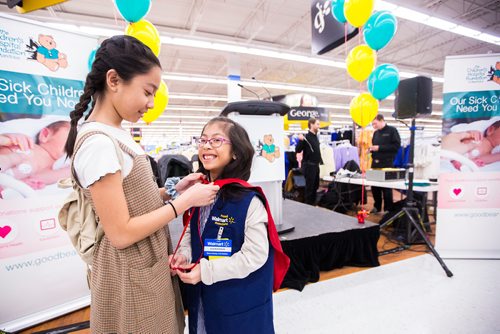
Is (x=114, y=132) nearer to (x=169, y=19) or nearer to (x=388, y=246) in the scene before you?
(x=388, y=246)

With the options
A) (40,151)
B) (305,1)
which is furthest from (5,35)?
(305,1)

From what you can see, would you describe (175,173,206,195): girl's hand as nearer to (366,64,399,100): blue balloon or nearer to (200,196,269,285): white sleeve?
(200,196,269,285): white sleeve

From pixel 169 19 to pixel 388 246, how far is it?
704 centimetres

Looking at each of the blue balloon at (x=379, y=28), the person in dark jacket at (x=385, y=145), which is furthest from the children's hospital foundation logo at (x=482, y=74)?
the person in dark jacket at (x=385, y=145)

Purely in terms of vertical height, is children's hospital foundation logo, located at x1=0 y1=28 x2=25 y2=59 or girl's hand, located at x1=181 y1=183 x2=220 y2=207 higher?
children's hospital foundation logo, located at x1=0 y1=28 x2=25 y2=59

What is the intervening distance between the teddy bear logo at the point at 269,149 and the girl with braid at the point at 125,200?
133 centimetres

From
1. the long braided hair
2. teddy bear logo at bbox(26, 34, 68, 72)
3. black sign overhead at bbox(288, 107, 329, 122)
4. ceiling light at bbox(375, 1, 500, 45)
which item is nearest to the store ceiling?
ceiling light at bbox(375, 1, 500, 45)

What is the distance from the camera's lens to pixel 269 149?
84.7 inches

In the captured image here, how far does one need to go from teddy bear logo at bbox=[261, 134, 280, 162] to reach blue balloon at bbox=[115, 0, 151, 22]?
1.90 m

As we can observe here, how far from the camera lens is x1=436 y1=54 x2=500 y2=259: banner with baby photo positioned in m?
2.71

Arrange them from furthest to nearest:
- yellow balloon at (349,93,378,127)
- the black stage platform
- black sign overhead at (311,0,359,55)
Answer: yellow balloon at (349,93,378,127)
black sign overhead at (311,0,359,55)
the black stage platform

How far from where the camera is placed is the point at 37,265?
188 cm

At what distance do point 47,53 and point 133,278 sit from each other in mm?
1947

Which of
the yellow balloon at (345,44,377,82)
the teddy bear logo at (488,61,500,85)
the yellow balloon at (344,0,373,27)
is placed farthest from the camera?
the yellow balloon at (345,44,377,82)
